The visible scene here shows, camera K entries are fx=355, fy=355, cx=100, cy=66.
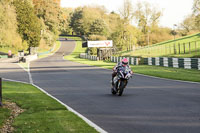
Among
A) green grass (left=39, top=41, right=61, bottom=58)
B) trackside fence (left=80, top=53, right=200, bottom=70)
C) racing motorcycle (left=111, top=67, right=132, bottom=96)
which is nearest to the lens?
racing motorcycle (left=111, top=67, right=132, bottom=96)

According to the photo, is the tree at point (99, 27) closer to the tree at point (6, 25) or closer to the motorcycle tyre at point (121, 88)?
the tree at point (6, 25)

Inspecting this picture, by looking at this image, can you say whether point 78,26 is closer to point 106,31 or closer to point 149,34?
point 106,31

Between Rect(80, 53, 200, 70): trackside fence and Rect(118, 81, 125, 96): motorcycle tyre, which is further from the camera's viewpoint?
Rect(80, 53, 200, 70): trackside fence

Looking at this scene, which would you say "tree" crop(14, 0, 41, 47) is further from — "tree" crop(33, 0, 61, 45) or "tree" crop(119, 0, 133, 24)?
"tree" crop(119, 0, 133, 24)

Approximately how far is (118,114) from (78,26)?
160 meters

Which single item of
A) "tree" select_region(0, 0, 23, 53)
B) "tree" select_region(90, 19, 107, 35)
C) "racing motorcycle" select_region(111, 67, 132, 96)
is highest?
"tree" select_region(90, 19, 107, 35)

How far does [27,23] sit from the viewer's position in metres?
92.7

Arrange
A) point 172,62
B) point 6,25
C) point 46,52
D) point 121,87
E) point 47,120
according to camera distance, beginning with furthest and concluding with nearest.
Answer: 1. point 46,52
2. point 6,25
3. point 172,62
4. point 121,87
5. point 47,120

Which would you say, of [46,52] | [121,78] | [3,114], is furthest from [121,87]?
[46,52]

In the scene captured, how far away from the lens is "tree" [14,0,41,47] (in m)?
91.0

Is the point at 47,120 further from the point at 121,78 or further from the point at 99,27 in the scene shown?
the point at 99,27

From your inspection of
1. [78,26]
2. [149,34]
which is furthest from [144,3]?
[78,26]

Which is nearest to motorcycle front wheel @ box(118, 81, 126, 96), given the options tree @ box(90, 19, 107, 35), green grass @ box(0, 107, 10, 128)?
green grass @ box(0, 107, 10, 128)

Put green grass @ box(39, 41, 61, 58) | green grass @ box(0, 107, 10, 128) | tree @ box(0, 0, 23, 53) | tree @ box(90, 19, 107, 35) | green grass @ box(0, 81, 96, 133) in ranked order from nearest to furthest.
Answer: green grass @ box(0, 81, 96, 133) → green grass @ box(0, 107, 10, 128) → tree @ box(0, 0, 23, 53) → green grass @ box(39, 41, 61, 58) → tree @ box(90, 19, 107, 35)
